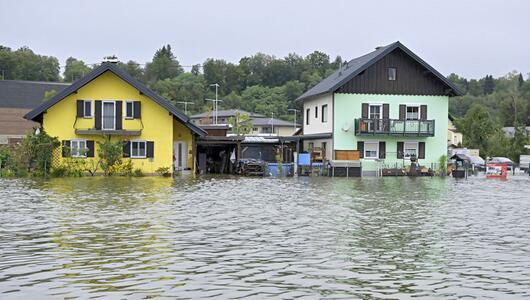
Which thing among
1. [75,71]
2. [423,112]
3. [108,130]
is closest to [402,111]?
[423,112]

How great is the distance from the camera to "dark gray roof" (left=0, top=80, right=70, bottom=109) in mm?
64375

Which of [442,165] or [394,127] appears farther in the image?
[442,165]

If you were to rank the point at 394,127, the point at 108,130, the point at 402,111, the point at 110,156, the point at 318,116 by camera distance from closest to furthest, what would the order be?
1. the point at 110,156
2. the point at 108,130
3. the point at 394,127
4. the point at 402,111
5. the point at 318,116

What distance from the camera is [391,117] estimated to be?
42500 mm

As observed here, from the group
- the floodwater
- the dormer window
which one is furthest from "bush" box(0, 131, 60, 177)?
the floodwater

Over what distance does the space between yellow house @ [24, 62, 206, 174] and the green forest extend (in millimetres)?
53788

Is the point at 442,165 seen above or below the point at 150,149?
below

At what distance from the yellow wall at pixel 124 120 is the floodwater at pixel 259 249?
55.2 feet

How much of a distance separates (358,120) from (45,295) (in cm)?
3504

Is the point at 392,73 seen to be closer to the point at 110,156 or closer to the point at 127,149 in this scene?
the point at 127,149

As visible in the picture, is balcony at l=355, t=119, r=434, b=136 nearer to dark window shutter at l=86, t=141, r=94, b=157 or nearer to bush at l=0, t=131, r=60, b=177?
dark window shutter at l=86, t=141, r=94, b=157

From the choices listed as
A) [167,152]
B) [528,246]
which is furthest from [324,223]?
[167,152]

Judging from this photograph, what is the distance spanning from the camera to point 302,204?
18.9 m

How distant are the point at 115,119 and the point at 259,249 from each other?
2712cm
